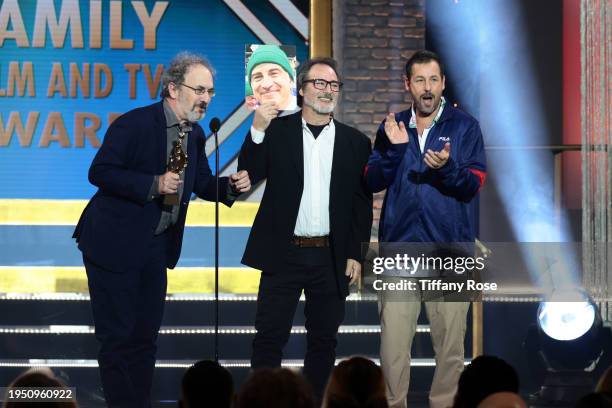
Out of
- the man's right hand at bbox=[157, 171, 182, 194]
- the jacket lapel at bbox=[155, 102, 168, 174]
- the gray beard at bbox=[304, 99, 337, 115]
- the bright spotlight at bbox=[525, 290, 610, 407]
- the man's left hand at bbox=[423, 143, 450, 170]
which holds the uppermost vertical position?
the gray beard at bbox=[304, 99, 337, 115]

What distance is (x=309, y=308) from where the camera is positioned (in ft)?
19.4

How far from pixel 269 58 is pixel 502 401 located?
4483 mm

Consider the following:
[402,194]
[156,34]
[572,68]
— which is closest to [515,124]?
[572,68]

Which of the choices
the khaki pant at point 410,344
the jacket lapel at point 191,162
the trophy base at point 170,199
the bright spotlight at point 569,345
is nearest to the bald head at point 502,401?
the khaki pant at point 410,344

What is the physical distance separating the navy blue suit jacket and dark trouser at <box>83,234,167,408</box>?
0.22 ft

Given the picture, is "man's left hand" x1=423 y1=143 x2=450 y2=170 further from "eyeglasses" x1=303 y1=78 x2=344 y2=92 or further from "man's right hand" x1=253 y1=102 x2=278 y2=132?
"man's right hand" x1=253 y1=102 x2=278 y2=132

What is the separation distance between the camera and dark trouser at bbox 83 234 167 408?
Result: 5.63m

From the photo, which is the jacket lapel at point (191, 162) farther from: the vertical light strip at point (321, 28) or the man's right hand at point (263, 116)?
the vertical light strip at point (321, 28)

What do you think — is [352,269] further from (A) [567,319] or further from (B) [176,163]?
(A) [567,319]

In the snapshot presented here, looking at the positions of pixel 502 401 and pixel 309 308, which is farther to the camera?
pixel 309 308

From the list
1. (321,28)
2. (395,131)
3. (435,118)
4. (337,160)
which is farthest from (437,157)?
(321,28)

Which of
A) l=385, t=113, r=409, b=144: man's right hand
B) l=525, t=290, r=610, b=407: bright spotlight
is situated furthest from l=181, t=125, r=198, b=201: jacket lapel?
l=525, t=290, r=610, b=407: bright spotlight

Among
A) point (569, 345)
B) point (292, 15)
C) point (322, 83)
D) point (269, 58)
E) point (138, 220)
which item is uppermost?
point (292, 15)

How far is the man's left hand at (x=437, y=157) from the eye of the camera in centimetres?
537
